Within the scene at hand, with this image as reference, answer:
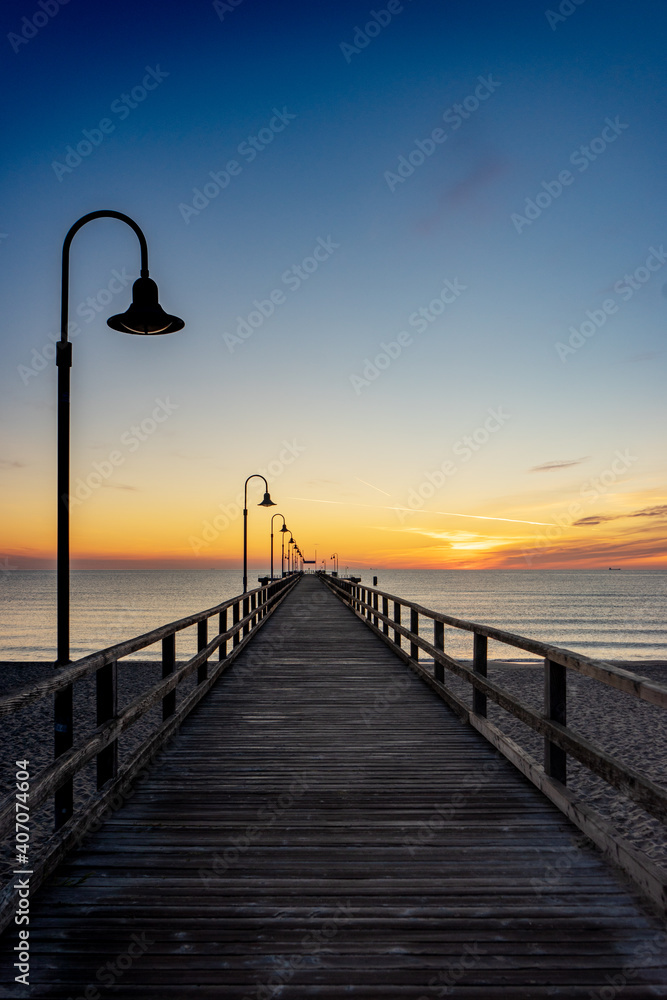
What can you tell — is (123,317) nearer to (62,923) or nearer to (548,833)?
(62,923)

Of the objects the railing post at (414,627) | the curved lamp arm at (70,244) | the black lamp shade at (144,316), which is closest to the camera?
the curved lamp arm at (70,244)

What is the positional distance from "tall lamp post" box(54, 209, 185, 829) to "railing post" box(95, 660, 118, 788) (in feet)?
0.97

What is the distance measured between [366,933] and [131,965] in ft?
3.20

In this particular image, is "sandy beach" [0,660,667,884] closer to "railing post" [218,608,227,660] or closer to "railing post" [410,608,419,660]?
"railing post" [218,608,227,660]

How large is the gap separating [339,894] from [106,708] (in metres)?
1.87

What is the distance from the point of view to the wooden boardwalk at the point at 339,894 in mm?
2576

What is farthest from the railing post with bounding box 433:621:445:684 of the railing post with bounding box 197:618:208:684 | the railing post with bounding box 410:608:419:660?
the railing post with bounding box 197:618:208:684

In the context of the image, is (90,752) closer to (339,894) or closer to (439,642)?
(339,894)

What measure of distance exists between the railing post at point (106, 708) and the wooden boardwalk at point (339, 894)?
0.32m

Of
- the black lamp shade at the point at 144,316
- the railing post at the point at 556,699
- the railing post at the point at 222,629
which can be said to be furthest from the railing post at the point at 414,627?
the black lamp shade at the point at 144,316

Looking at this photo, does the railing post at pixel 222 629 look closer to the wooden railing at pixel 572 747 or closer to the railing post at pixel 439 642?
the railing post at pixel 439 642

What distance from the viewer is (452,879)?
3328 millimetres

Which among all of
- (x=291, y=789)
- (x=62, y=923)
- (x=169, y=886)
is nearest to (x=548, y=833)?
(x=291, y=789)

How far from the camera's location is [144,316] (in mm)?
5539
